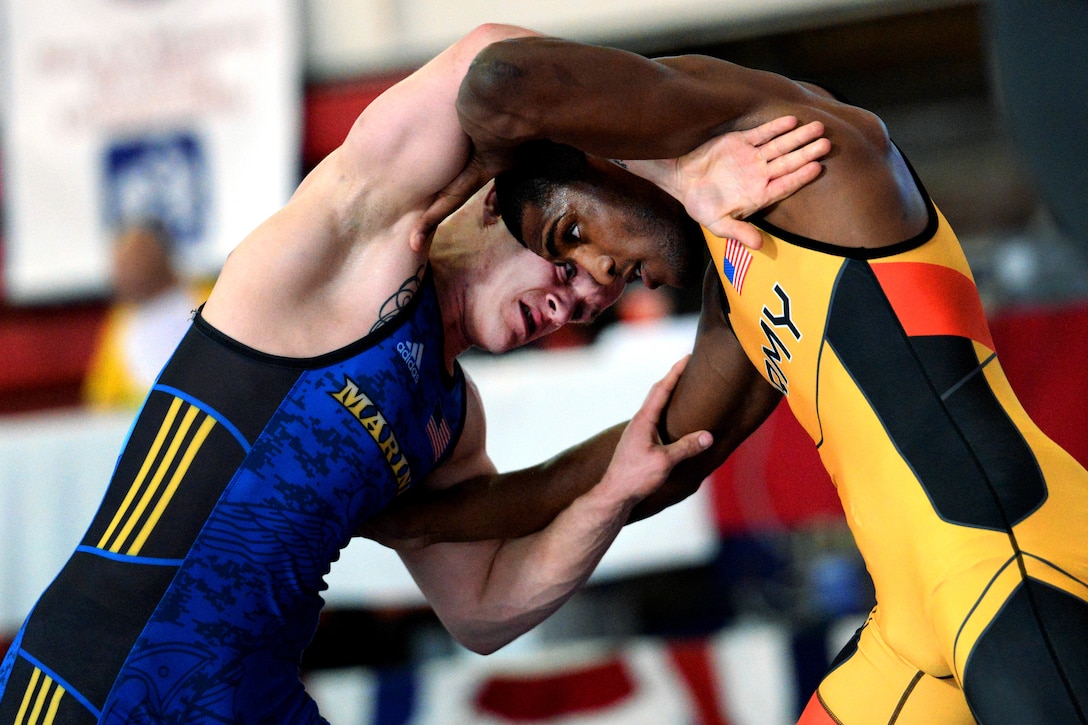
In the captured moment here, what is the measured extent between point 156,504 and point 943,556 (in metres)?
1.12

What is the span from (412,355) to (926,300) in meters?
0.78

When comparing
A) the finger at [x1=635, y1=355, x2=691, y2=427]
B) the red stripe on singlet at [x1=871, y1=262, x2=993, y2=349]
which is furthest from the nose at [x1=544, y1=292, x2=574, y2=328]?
the red stripe on singlet at [x1=871, y1=262, x2=993, y2=349]

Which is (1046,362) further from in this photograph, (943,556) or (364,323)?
(364,323)

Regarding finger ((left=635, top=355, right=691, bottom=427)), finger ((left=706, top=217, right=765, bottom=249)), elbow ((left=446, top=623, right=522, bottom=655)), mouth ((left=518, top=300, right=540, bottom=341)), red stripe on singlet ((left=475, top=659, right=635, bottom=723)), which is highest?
finger ((left=706, top=217, right=765, bottom=249))

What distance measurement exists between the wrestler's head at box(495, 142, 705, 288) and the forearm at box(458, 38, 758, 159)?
20 centimetres

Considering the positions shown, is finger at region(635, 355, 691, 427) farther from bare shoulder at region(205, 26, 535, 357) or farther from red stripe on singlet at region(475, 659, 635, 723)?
red stripe on singlet at region(475, 659, 635, 723)

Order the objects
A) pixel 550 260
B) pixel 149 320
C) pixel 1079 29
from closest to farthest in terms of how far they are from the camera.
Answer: pixel 1079 29 < pixel 550 260 < pixel 149 320

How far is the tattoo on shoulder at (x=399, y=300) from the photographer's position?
168 centimetres

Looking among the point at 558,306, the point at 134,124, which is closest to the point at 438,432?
the point at 558,306

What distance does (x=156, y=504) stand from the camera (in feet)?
5.31

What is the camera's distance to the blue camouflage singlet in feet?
5.22

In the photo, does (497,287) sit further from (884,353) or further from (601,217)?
(884,353)

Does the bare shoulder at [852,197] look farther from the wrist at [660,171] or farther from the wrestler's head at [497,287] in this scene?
the wrestler's head at [497,287]

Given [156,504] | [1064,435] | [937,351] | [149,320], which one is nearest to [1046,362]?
[1064,435]
